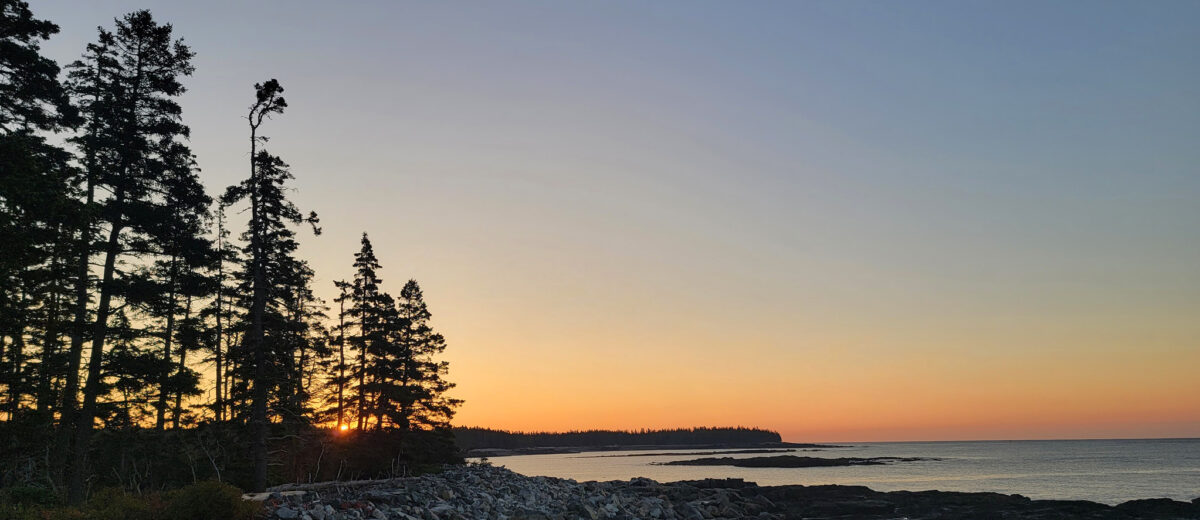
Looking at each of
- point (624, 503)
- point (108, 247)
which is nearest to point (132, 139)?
point (108, 247)

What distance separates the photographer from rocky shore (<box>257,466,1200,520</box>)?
77.6 ft

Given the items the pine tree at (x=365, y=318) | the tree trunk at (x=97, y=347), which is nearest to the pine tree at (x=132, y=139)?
the tree trunk at (x=97, y=347)

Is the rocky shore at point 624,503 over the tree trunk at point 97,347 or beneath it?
beneath

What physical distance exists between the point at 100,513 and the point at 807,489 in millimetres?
48374

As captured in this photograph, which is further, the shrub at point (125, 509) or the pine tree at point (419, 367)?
the pine tree at point (419, 367)

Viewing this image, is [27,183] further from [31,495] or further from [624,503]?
[624,503]

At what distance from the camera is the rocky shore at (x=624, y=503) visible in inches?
931

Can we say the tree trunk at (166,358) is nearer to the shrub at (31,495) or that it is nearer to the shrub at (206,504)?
the shrub at (31,495)

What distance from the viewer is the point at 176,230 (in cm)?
3156

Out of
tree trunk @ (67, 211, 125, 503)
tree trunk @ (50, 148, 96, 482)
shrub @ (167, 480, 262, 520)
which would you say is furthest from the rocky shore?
tree trunk @ (50, 148, 96, 482)

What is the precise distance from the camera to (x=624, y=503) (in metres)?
37.4

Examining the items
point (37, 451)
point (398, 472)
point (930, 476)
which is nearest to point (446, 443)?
point (398, 472)

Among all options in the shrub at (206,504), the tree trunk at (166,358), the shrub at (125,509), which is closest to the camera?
the shrub at (206,504)

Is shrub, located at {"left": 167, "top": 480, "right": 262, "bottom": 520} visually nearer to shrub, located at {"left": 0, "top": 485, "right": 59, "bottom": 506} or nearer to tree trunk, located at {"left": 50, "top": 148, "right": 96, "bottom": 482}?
shrub, located at {"left": 0, "top": 485, "right": 59, "bottom": 506}
